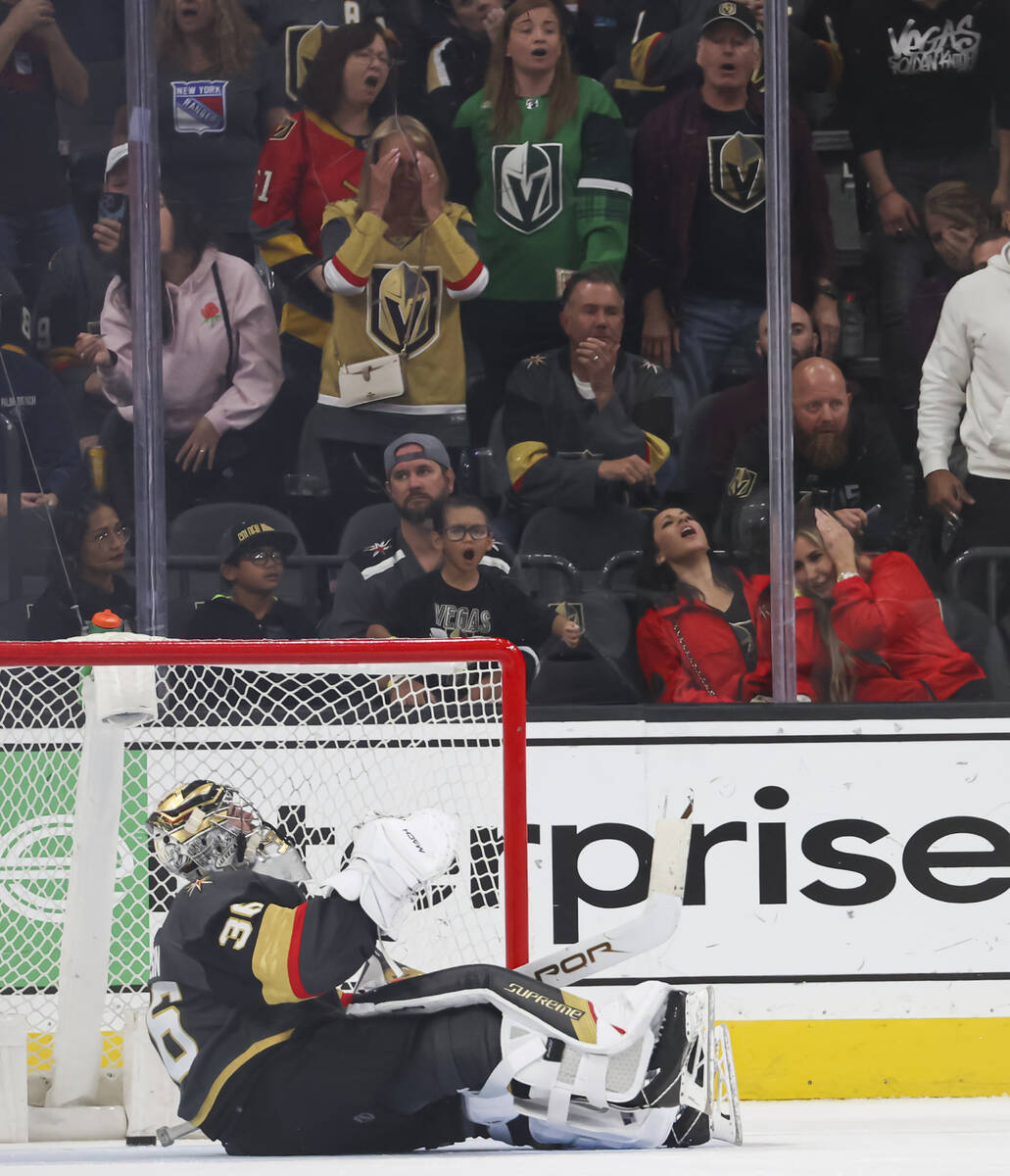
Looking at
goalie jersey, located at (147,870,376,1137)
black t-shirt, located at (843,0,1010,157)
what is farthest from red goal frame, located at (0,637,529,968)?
black t-shirt, located at (843,0,1010,157)

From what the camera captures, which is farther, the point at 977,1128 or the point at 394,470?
the point at 394,470

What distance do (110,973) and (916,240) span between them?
252cm

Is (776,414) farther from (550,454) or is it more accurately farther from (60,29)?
(60,29)

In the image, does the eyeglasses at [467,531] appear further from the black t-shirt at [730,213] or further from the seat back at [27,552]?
the seat back at [27,552]

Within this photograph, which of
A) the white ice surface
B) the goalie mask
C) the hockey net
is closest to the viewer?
the white ice surface

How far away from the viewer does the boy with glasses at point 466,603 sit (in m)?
3.42

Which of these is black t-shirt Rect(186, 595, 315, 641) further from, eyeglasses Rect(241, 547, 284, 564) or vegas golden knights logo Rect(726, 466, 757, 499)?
vegas golden knights logo Rect(726, 466, 757, 499)

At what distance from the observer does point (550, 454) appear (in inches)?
139

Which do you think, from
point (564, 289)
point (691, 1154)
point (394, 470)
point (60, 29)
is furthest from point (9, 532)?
point (691, 1154)

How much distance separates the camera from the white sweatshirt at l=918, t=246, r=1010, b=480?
11.7 feet

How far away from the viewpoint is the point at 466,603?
11.3ft

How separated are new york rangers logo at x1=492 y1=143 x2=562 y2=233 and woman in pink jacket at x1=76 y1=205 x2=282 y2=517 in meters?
0.63

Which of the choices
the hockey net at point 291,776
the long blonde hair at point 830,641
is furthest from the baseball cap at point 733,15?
the hockey net at point 291,776

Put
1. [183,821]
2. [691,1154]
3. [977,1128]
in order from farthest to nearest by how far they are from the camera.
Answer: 1. [977,1128]
2. [183,821]
3. [691,1154]
